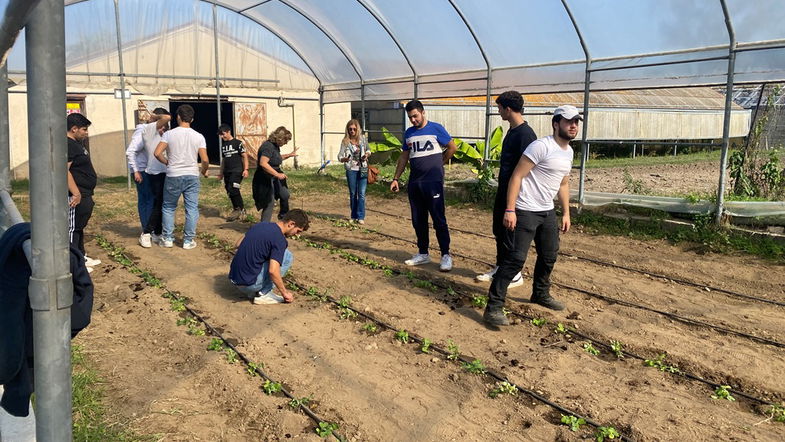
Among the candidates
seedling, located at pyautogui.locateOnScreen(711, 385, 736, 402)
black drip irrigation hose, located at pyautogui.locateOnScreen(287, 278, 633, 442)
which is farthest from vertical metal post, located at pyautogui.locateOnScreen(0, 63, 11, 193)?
seedling, located at pyautogui.locateOnScreen(711, 385, 736, 402)

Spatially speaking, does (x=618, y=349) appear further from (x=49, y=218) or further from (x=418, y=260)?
(x=49, y=218)

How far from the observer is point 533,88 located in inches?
420

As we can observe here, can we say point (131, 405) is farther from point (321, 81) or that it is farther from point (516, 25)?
point (321, 81)

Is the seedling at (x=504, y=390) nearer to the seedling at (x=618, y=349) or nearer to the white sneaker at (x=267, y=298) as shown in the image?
the seedling at (x=618, y=349)

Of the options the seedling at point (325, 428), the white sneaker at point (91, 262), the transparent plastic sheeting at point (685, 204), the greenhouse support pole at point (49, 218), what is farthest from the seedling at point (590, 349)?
the white sneaker at point (91, 262)

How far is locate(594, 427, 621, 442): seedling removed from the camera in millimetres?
3273

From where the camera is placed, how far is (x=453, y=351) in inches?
175

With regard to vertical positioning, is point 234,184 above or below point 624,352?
above

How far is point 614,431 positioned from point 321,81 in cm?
1549

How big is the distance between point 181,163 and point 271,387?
4.37m

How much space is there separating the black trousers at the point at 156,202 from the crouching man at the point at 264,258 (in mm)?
2811

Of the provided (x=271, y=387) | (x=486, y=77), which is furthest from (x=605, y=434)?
(x=486, y=77)

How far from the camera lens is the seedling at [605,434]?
327 centimetres

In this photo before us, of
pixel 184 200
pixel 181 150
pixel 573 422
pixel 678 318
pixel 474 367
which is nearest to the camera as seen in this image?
pixel 573 422
